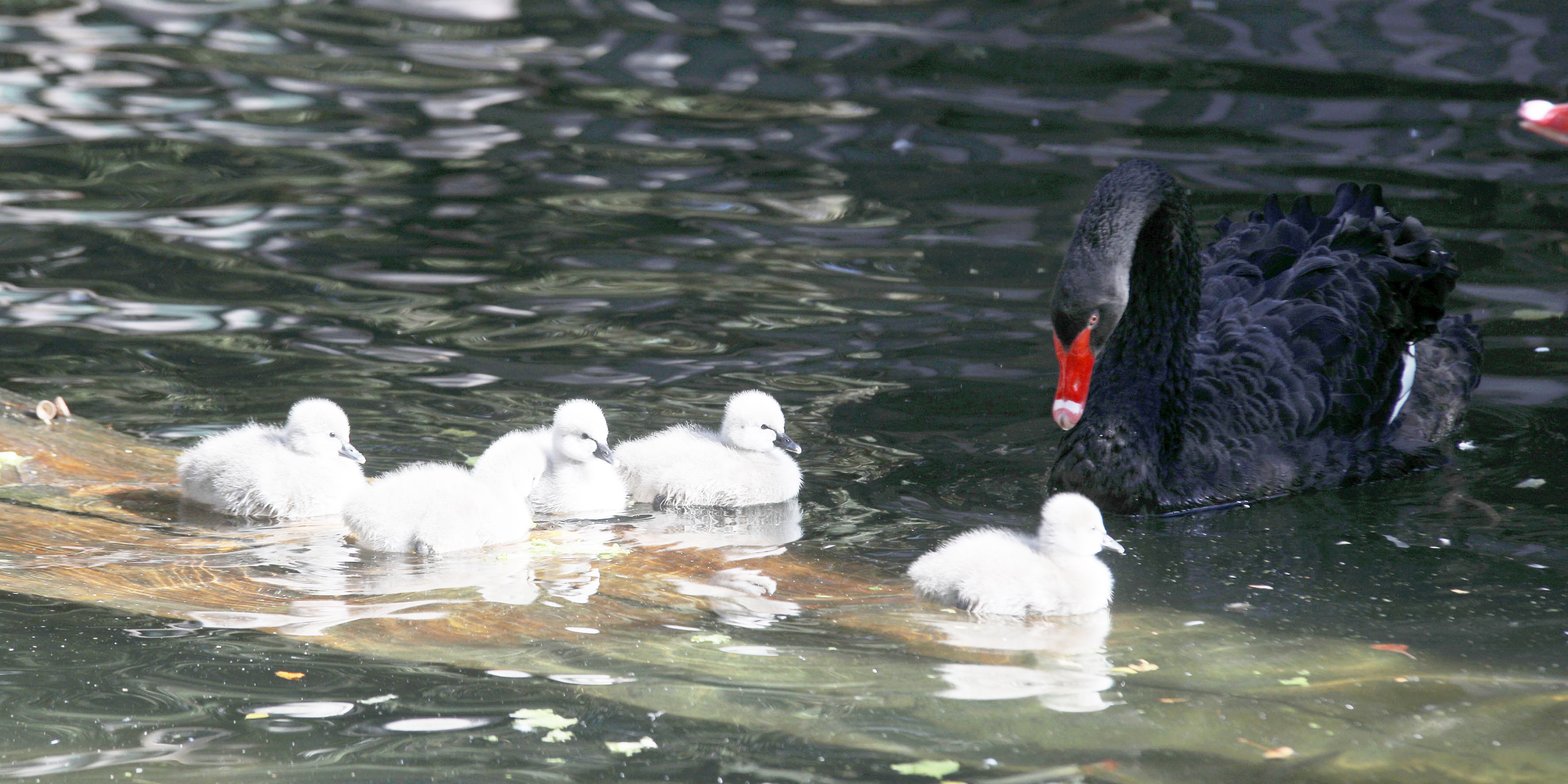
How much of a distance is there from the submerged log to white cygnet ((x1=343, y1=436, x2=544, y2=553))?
0.07m

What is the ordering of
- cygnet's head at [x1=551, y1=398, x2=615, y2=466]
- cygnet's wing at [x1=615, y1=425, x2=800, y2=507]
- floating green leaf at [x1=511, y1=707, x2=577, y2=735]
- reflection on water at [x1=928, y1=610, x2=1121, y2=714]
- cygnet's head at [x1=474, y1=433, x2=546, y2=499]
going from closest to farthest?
floating green leaf at [x1=511, y1=707, x2=577, y2=735] < reflection on water at [x1=928, y1=610, x2=1121, y2=714] < cygnet's head at [x1=474, y1=433, x2=546, y2=499] < cygnet's head at [x1=551, y1=398, x2=615, y2=466] < cygnet's wing at [x1=615, y1=425, x2=800, y2=507]

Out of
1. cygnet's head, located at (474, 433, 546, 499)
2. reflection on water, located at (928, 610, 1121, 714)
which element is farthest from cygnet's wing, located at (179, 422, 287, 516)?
reflection on water, located at (928, 610, 1121, 714)

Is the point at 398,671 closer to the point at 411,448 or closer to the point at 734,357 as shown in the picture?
the point at 411,448

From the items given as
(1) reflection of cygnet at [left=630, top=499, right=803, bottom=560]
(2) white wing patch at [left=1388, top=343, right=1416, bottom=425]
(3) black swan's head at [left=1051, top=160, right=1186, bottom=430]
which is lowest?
(1) reflection of cygnet at [left=630, top=499, right=803, bottom=560]

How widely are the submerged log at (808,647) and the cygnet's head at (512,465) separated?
0.66 ft

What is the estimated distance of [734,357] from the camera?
25.0 feet

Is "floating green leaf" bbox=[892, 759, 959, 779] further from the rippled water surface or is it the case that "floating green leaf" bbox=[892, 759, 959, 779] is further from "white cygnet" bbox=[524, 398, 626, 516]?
"white cygnet" bbox=[524, 398, 626, 516]

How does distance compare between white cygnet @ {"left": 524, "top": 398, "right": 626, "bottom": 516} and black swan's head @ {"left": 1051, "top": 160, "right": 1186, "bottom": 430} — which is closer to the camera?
black swan's head @ {"left": 1051, "top": 160, "right": 1186, "bottom": 430}

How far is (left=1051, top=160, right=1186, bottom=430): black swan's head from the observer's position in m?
5.39

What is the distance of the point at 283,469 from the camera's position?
18.1ft

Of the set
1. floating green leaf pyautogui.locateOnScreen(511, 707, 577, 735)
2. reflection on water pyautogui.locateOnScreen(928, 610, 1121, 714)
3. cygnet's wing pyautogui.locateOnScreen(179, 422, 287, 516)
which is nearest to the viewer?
floating green leaf pyautogui.locateOnScreen(511, 707, 577, 735)

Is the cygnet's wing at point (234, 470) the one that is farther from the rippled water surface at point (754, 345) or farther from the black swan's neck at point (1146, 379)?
the black swan's neck at point (1146, 379)

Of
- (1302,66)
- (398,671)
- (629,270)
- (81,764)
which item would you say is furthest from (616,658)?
(1302,66)

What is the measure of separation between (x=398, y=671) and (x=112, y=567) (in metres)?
1.28
